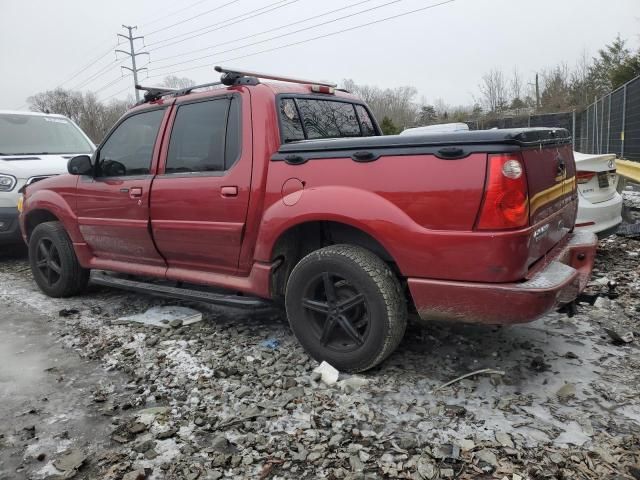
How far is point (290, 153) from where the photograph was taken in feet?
10.6

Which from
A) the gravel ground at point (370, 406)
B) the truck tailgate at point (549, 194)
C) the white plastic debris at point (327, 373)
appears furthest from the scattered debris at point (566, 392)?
the white plastic debris at point (327, 373)

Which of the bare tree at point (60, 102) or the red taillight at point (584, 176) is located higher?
the bare tree at point (60, 102)

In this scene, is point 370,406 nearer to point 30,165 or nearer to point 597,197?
point 597,197

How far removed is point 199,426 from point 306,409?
59 centimetres

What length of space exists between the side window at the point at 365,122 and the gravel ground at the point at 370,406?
186 centimetres

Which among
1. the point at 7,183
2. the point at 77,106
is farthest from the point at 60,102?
the point at 7,183

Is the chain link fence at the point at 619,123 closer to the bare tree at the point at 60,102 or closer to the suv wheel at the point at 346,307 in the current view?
the suv wheel at the point at 346,307

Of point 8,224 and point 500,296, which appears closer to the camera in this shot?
point 500,296

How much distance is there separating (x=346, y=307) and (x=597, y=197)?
3061 mm

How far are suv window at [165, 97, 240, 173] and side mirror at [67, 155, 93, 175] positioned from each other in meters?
1.01

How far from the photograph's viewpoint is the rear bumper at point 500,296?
8.41 feet

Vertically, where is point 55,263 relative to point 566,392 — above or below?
above

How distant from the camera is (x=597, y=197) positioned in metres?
4.68

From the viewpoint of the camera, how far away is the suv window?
3568 mm
